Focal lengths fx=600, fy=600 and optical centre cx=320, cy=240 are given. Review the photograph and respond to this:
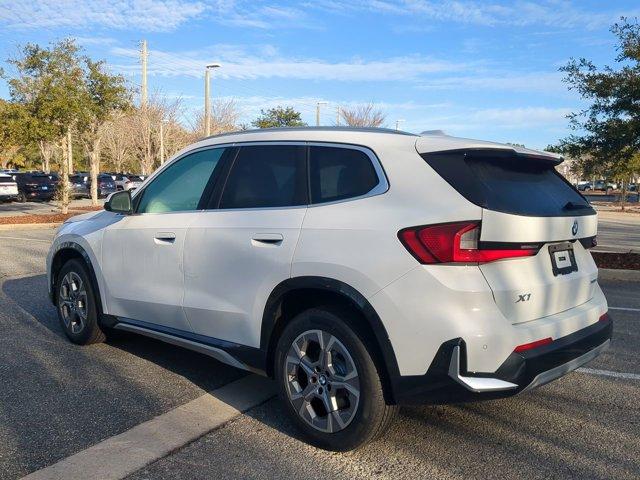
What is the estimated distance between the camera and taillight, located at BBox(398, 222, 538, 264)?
2.98 meters

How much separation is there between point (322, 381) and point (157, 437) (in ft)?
3.41

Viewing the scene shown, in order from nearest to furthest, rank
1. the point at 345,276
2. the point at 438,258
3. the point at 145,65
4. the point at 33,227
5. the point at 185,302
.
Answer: the point at 438,258 → the point at 345,276 → the point at 185,302 → the point at 33,227 → the point at 145,65

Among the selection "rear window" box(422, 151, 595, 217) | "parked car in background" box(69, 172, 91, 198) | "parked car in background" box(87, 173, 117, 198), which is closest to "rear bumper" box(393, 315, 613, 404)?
"rear window" box(422, 151, 595, 217)

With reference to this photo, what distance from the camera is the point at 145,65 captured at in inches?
1305

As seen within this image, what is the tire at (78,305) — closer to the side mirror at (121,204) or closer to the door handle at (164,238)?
the side mirror at (121,204)

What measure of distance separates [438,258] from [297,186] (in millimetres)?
1114

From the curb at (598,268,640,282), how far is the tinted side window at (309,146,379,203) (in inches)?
286

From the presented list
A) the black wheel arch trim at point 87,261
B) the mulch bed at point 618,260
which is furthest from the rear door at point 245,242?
the mulch bed at point 618,260

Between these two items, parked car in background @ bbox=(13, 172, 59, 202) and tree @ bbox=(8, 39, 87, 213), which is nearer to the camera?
tree @ bbox=(8, 39, 87, 213)

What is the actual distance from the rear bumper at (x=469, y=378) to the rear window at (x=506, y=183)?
73cm

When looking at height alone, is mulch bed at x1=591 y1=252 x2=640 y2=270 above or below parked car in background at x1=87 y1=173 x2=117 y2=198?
below

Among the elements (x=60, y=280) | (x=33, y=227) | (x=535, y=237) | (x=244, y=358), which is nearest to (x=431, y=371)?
(x=535, y=237)

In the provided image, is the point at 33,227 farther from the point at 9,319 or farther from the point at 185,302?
the point at 185,302

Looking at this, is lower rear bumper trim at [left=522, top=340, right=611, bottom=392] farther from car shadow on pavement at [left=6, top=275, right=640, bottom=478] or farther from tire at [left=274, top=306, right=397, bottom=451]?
tire at [left=274, top=306, right=397, bottom=451]
